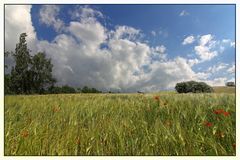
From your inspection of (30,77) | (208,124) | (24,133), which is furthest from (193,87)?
(30,77)

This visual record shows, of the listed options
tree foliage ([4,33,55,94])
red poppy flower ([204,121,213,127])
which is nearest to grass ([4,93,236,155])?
red poppy flower ([204,121,213,127])

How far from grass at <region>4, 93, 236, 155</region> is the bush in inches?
3.9

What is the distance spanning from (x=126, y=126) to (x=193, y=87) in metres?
1.25

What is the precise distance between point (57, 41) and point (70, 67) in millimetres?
355

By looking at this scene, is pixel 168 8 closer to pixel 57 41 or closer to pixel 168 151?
pixel 57 41

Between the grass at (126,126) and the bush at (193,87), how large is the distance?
0.10m

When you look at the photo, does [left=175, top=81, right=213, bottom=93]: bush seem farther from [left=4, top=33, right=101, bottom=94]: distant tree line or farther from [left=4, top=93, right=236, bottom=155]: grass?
[left=4, top=33, right=101, bottom=94]: distant tree line

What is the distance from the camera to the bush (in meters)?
3.43

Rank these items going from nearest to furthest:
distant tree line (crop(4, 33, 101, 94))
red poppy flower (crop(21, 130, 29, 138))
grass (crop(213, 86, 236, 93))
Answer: red poppy flower (crop(21, 130, 29, 138))
grass (crop(213, 86, 236, 93))
distant tree line (crop(4, 33, 101, 94))

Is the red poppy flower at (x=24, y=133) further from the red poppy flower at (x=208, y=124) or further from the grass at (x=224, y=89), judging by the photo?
the grass at (x=224, y=89)

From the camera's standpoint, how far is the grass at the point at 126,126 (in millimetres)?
2541

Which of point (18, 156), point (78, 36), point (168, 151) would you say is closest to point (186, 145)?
point (168, 151)

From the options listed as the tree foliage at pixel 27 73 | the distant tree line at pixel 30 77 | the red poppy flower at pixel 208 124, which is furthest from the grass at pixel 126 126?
the tree foliage at pixel 27 73

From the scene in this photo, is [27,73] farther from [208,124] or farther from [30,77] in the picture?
[208,124]
